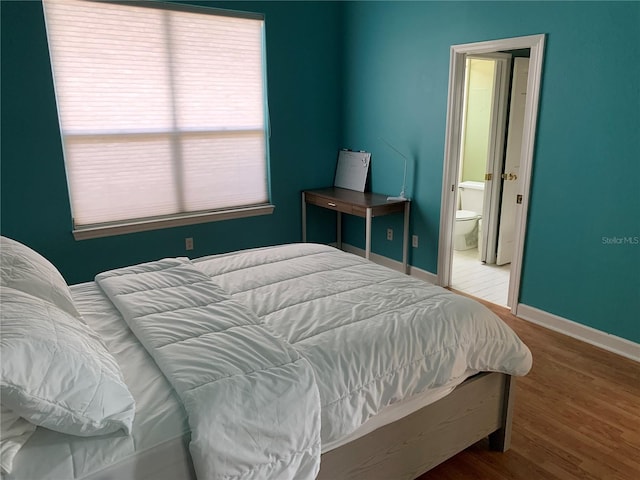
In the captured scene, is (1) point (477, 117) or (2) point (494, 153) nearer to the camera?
(2) point (494, 153)

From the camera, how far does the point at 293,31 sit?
4238mm

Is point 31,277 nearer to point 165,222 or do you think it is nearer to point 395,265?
point 165,222

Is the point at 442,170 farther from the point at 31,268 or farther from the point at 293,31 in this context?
the point at 31,268

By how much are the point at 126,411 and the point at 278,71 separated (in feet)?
11.7

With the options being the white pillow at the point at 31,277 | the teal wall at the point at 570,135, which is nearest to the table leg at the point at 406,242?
the teal wall at the point at 570,135

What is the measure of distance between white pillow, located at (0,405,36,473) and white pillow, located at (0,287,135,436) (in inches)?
1.2

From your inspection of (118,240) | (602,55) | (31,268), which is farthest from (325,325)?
(118,240)

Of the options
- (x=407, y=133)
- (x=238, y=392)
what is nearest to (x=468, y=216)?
(x=407, y=133)

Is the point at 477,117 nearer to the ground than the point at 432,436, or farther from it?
farther from it

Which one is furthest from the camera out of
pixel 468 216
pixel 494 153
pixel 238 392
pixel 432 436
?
pixel 468 216

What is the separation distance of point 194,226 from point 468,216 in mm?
2858

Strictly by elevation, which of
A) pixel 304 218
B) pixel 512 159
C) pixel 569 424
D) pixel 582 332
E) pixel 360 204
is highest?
pixel 512 159

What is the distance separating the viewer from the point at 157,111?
3779 mm

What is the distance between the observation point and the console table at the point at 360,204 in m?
3.97
